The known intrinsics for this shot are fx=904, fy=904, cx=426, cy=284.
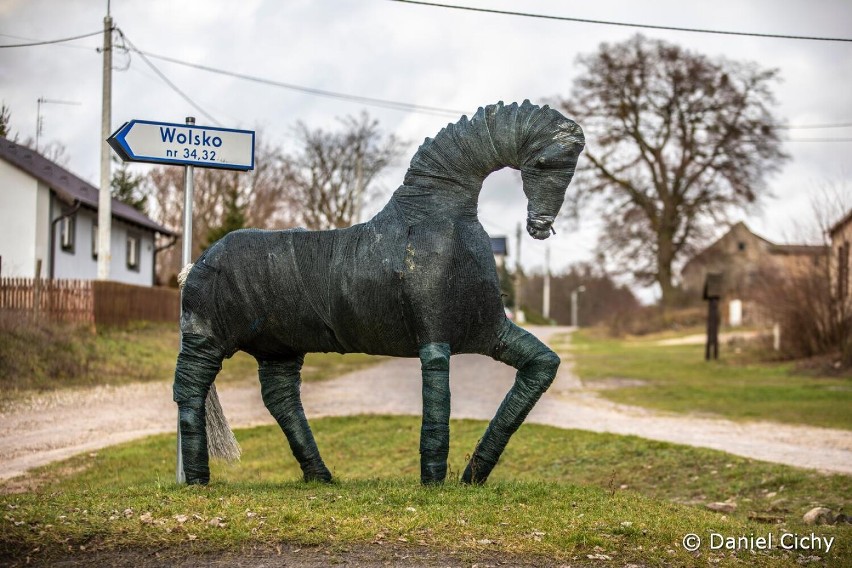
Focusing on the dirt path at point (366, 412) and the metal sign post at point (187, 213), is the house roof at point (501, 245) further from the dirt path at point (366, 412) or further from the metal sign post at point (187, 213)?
the metal sign post at point (187, 213)

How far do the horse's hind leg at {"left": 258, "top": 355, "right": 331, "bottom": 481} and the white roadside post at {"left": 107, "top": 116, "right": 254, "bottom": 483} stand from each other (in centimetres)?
97

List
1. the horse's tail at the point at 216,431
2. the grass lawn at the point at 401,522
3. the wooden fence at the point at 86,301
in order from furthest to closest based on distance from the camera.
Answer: the wooden fence at the point at 86,301 < the horse's tail at the point at 216,431 < the grass lawn at the point at 401,522

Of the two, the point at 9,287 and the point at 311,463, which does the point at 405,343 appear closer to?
the point at 311,463

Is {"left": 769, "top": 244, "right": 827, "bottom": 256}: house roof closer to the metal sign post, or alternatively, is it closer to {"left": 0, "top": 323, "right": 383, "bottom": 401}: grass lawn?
{"left": 0, "top": 323, "right": 383, "bottom": 401}: grass lawn

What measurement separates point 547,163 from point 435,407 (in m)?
1.83

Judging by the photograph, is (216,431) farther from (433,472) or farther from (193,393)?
(433,472)

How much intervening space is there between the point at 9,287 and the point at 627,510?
1317cm

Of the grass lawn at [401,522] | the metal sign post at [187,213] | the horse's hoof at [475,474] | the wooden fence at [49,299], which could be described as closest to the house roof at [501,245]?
the wooden fence at [49,299]

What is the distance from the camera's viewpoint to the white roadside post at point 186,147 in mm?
→ 7324

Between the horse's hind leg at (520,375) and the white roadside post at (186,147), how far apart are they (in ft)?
8.73

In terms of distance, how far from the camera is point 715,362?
1135 inches

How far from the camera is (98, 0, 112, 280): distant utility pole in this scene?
71.6 ft

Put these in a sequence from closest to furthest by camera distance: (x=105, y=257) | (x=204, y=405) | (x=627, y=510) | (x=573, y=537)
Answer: (x=573, y=537), (x=627, y=510), (x=204, y=405), (x=105, y=257)

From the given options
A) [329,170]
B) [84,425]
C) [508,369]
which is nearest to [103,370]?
[84,425]
